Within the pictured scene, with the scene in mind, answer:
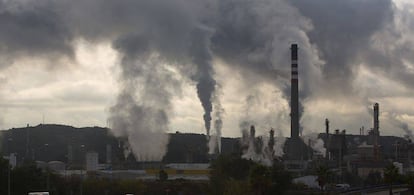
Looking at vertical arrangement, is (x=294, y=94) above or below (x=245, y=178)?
above

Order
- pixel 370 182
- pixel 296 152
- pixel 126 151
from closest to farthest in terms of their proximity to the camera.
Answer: pixel 370 182 < pixel 296 152 < pixel 126 151

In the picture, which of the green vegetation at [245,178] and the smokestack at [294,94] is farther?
the smokestack at [294,94]

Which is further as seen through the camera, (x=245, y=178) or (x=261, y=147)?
(x=261, y=147)

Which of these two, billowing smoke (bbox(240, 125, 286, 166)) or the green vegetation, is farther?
billowing smoke (bbox(240, 125, 286, 166))

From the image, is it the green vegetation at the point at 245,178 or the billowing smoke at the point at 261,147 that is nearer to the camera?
the green vegetation at the point at 245,178

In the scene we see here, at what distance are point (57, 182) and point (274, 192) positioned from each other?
29357 mm

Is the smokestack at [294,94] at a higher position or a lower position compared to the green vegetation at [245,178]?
higher

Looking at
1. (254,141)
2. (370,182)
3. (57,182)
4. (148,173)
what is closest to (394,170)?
(57,182)

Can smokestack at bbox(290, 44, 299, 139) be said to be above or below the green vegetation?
above

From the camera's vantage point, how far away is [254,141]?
181500 mm

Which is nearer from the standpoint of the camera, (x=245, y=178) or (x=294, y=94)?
(x=245, y=178)

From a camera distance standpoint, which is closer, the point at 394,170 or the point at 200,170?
the point at 394,170

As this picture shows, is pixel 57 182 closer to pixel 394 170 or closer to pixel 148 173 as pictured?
pixel 394 170

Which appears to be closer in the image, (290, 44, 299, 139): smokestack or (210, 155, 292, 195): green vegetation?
(210, 155, 292, 195): green vegetation
